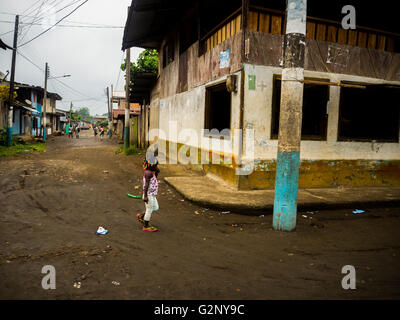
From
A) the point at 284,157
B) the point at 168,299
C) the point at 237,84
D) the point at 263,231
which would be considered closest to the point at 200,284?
the point at 168,299

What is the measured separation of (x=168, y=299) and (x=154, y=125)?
13.9m

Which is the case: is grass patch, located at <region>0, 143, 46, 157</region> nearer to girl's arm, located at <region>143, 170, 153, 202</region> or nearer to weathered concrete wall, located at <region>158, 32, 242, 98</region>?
weathered concrete wall, located at <region>158, 32, 242, 98</region>

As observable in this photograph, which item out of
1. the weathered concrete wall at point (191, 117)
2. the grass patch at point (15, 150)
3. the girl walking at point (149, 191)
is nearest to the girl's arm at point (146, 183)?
the girl walking at point (149, 191)

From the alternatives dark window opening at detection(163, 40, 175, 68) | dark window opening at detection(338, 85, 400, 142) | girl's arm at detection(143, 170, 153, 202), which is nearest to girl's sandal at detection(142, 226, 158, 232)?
girl's arm at detection(143, 170, 153, 202)

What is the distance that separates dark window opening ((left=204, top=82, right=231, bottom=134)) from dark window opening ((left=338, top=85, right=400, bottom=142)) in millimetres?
3291

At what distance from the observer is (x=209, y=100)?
8.74 m

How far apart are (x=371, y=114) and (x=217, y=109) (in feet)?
14.4

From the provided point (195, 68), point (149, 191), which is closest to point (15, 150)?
point (195, 68)

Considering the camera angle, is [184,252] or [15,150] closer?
[184,252]

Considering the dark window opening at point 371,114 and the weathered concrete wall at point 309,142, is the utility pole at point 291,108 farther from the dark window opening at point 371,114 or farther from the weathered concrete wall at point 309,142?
the dark window opening at point 371,114

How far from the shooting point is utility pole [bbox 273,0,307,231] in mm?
4406

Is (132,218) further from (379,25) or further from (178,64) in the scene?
(379,25)

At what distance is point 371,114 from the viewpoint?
27.0ft

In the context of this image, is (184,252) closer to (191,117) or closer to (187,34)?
(191,117)
